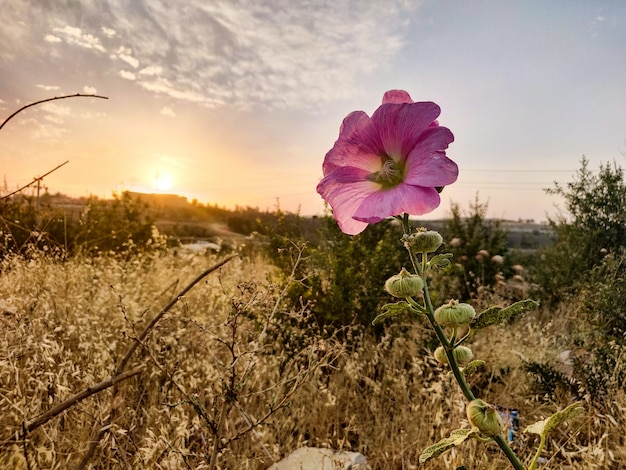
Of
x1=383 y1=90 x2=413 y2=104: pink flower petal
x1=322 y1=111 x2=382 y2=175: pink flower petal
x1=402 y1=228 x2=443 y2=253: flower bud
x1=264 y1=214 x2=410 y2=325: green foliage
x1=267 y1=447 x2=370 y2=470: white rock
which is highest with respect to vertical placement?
x1=383 y1=90 x2=413 y2=104: pink flower petal

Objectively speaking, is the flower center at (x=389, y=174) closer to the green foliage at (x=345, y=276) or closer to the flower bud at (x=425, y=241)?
the flower bud at (x=425, y=241)

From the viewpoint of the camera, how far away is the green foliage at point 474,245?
633 centimetres

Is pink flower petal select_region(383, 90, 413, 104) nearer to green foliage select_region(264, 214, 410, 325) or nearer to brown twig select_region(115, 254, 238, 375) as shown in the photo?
brown twig select_region(115, 254, 238, 375)

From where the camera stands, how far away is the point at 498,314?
2.54ft

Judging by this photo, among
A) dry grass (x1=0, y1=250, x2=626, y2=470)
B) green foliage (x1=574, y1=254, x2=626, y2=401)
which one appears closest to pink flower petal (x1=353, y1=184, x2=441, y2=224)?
dry grass (x1=0, y1=250, x2=626, y2=470)

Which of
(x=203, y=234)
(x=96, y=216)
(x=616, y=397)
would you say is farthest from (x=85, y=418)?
(x=203, y=234)

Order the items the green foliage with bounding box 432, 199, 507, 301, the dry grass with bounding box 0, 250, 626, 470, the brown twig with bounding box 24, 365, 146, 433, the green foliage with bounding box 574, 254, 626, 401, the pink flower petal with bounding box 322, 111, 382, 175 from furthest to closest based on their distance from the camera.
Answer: the green foliage with bounding box 432, 199, 507, 301 → the green foliage with bounding box 574, 254, 626, 401 → the dry grass with bounding box 0, 250, 626, 470 → the pink flower petal with bounding box 322, 111, 382, 175 → the brown twig with bounding box 24, 365, 146, 433

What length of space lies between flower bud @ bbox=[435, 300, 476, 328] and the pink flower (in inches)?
7.3

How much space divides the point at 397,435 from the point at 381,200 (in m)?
2.16

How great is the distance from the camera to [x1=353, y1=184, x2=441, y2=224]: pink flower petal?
697mm

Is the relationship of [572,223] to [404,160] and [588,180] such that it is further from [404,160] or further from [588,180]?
[404,160]

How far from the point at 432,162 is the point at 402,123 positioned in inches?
3.9

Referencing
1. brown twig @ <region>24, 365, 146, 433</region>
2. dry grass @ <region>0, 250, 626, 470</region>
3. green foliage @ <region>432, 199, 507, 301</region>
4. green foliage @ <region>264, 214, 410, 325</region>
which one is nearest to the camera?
brown twig @ <region>24, 365, 146, 433</region>

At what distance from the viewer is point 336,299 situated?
376cm
